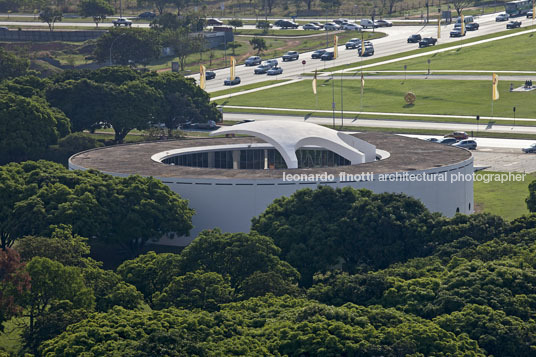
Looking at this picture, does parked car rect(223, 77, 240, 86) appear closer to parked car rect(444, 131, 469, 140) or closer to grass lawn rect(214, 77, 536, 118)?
grass lawn rect(214, 77, 536, 118)

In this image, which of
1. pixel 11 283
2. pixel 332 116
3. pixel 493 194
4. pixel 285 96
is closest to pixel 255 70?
pixel 285 96

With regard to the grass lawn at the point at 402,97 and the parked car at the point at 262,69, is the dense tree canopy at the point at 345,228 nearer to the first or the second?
the grass lawn at the point at 402,97

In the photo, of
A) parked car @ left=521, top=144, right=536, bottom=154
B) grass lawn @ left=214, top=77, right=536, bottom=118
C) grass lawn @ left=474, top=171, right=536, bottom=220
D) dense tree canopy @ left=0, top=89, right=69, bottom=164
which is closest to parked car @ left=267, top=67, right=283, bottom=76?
grass lawn @ left=214, top=77, right=536, bottom=118

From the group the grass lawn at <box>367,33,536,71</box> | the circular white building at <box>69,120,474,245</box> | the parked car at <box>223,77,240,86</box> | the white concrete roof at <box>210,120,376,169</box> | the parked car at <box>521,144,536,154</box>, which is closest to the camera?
the circular white building at <box>69,120,474,245</box>

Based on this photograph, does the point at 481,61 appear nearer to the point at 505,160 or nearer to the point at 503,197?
the point at 505,160

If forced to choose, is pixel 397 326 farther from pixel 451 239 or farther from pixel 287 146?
pixel 287 146

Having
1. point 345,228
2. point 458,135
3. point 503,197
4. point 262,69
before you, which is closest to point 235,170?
point 345,228
